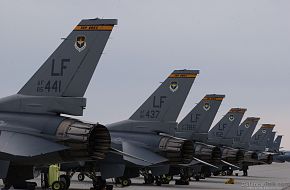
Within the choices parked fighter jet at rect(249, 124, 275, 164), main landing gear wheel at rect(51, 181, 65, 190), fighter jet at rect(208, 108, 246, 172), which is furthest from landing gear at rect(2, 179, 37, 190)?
parked fighter jet at rect(249, 124, 275, 164)

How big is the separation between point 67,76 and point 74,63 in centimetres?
49

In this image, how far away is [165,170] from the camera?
31906mm

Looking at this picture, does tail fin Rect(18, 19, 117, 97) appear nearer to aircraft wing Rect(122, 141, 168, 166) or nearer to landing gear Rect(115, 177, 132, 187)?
aircraft wing Rect(122, 141, 168, 166)

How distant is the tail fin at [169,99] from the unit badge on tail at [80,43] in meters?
11.6

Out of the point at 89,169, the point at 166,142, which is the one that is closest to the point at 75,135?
the point at 89,169

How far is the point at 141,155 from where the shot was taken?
30.2m

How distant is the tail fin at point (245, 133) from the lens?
188 feet

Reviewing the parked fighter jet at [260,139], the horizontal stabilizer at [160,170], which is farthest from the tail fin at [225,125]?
the horizontal stabilizer at [160,170]

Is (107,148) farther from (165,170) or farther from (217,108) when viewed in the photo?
(217,108)

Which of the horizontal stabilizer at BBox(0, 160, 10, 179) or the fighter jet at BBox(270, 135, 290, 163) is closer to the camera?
the horizontal stabilizer at BBox(0, 160, 10, 179)

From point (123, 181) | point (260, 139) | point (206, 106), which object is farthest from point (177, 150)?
point (260, 139)

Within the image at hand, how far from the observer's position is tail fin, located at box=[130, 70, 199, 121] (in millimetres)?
32000

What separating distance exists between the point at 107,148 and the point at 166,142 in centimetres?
1121

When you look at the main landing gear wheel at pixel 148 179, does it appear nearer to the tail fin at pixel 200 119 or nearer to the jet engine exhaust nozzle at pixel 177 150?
the jet engine exhaust nozzle at pixel 177 150
